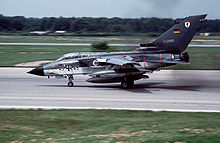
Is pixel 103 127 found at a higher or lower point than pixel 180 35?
lower

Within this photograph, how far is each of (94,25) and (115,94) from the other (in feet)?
40.3

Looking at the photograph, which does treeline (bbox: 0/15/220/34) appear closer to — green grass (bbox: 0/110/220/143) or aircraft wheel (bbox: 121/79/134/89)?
aircraft wheel (bbox: 121/79/134/89)

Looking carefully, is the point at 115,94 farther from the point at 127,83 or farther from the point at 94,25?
the point at 94,25

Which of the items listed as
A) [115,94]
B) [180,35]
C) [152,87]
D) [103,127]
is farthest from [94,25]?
[103,127]

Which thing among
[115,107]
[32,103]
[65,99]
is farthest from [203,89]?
[32,103]

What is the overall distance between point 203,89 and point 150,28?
554 centimetres

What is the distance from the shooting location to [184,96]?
54.4ft

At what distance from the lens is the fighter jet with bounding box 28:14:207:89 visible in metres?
18.8

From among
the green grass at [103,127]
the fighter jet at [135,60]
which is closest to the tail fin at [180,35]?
the fighter jet at [135,60]

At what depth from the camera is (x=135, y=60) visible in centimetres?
1933

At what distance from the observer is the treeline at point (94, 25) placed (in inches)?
827

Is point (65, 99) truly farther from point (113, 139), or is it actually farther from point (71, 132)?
point (113, 139)

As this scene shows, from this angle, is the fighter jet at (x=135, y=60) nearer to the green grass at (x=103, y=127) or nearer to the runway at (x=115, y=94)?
the runway at (x=115, y=94)

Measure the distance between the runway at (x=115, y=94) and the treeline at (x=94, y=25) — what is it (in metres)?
3.93
